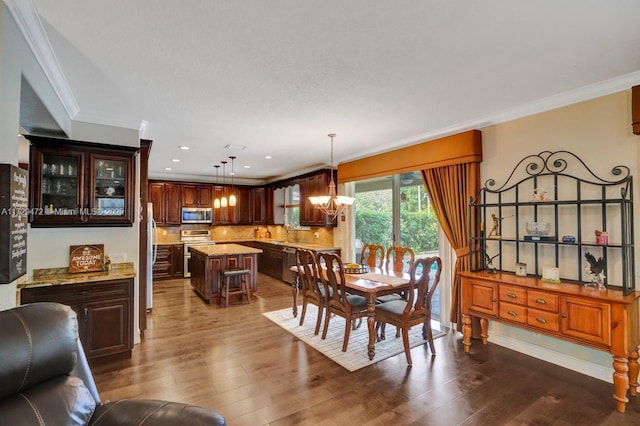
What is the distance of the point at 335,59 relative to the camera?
234 cm

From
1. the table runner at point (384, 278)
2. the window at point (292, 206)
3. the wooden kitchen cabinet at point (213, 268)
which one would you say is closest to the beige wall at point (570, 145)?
the table runner at point (384, 278)

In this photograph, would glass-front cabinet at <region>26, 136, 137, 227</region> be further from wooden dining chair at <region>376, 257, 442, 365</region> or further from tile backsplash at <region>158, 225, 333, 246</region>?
tile backsplash at <region>158, 225, 333, 246</region>

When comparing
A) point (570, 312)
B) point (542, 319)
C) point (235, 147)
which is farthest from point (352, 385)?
point (235, 147)

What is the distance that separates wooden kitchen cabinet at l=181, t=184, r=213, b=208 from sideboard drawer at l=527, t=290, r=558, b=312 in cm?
735

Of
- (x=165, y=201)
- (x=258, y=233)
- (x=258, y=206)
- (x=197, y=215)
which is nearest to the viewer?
(x=165, y=201)

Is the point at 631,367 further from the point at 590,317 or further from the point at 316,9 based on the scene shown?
the point at 316,9

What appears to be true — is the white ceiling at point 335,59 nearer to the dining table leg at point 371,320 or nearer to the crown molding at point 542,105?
the crown molding at point 542,105

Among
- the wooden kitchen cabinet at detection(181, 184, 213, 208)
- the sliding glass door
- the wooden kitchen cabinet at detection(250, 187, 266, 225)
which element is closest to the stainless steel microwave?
the wooden kitchen cabinet at detection(181, 184, 213, 208)

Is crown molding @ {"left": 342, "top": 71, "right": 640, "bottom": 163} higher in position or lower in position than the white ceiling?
lower

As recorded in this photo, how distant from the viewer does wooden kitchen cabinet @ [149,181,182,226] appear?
771 cm

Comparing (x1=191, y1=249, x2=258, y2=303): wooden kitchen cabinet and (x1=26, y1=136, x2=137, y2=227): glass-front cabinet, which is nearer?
(x1=26, y1=136, x2=137, y2=227): glass-front cabinet

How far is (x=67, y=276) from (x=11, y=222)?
1.75 meters

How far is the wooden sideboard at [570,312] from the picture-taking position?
2.41m

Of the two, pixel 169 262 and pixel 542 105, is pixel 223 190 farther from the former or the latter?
pixel 542 105
